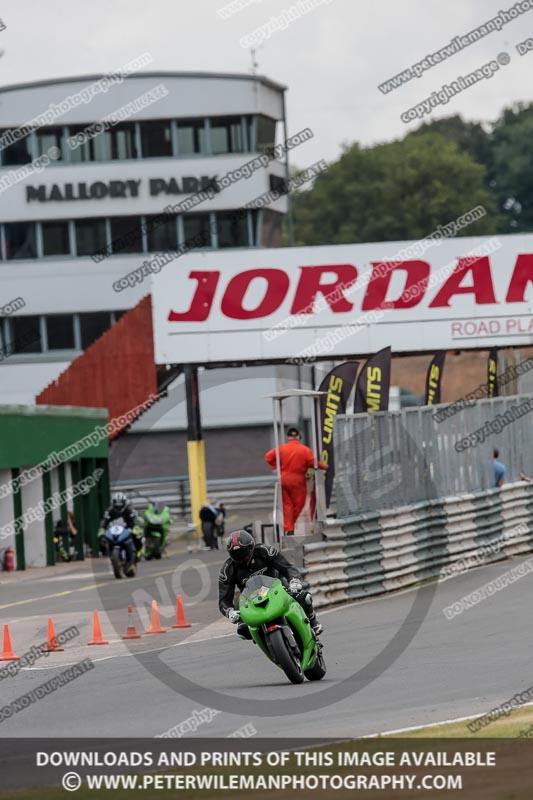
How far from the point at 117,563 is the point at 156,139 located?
33.4 metres

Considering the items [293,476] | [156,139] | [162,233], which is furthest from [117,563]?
[156,139]

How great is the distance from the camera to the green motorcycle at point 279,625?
13.2m

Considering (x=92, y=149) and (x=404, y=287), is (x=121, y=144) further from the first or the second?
(x=404, y=287)

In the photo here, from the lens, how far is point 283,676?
14.3m

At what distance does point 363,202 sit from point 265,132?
5260 cm

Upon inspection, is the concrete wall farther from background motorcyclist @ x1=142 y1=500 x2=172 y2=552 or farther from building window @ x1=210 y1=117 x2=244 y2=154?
building window @ x1=210 y1=117 x2=244 y2=154

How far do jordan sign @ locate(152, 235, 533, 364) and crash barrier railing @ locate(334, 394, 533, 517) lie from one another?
8.81 metres

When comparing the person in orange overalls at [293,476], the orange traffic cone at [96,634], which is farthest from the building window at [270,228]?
the orange traffic cone at [96,634]

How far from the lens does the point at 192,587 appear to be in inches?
1056

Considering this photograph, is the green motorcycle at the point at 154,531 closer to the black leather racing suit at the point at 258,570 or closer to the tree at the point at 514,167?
the black leather racing suit at the point at 258,570

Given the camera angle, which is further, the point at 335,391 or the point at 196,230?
the point at 196,230

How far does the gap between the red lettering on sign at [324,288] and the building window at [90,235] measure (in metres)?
23.6

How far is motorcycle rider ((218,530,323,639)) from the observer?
13.7 meters

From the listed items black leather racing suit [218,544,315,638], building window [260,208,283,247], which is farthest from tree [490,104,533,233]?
black leather racing suit [218,544,315,638]
